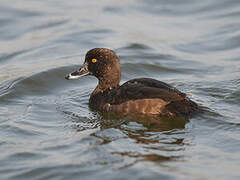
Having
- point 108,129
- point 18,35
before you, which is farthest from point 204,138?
point 18,35

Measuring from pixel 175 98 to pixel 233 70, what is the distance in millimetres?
3556

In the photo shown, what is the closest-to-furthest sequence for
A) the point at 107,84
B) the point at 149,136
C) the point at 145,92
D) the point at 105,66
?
the point at 149,136, the point at 145,92, the point at 105,66, the point at 107,84

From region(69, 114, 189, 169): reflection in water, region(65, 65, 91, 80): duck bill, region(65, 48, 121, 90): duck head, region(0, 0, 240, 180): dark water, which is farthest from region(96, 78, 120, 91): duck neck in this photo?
region(69, 114, 189, 169): reflection in water

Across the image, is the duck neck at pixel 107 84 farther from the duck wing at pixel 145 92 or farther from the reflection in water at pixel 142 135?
the reflection in water at pixel 142 135

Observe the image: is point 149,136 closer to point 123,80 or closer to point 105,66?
point 105,66

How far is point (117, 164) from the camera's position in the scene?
641 centimetres

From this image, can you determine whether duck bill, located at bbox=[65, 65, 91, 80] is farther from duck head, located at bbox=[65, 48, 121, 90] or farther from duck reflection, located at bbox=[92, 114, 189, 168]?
duck reflection, located at bbox=[92, 114, 189, 168]

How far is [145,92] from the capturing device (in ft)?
26.4

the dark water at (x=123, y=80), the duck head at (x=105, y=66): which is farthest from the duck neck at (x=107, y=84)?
the dark water at (x=123, y=80)


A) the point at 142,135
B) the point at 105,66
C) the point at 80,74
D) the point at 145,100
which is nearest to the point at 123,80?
the point at 80,74

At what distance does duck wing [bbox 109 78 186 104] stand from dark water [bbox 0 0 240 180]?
0.33m

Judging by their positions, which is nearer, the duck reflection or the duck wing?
the duck reflection

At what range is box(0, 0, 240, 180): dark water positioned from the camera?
650 centimetres

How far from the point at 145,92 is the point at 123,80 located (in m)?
2.86
